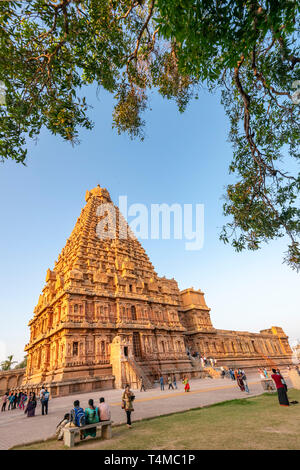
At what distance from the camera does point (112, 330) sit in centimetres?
2666

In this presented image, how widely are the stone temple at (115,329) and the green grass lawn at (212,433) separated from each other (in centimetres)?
1489

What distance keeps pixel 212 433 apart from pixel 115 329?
73.6 ft

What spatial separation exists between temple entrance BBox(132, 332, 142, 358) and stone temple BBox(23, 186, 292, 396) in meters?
0.11

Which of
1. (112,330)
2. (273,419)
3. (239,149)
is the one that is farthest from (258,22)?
(112,330)

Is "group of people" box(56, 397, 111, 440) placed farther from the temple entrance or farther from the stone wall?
the stone wall

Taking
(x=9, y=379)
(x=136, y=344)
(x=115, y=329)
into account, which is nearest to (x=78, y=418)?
(x=115, y=329)

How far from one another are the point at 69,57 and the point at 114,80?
6.96 ft

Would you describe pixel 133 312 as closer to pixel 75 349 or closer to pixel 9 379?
pixel 75 349

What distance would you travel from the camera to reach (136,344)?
91.9 ft

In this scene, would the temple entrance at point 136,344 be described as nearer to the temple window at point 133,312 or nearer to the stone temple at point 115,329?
the stone temple at point 115,329

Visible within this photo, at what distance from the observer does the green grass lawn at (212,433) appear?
500cm

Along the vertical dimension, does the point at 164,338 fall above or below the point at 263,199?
below

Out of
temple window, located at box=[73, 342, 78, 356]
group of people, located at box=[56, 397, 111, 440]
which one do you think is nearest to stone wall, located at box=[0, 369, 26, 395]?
temple window, located at box=[73, 342, 78, 356]

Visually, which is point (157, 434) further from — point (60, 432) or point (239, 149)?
point (239, 149)
